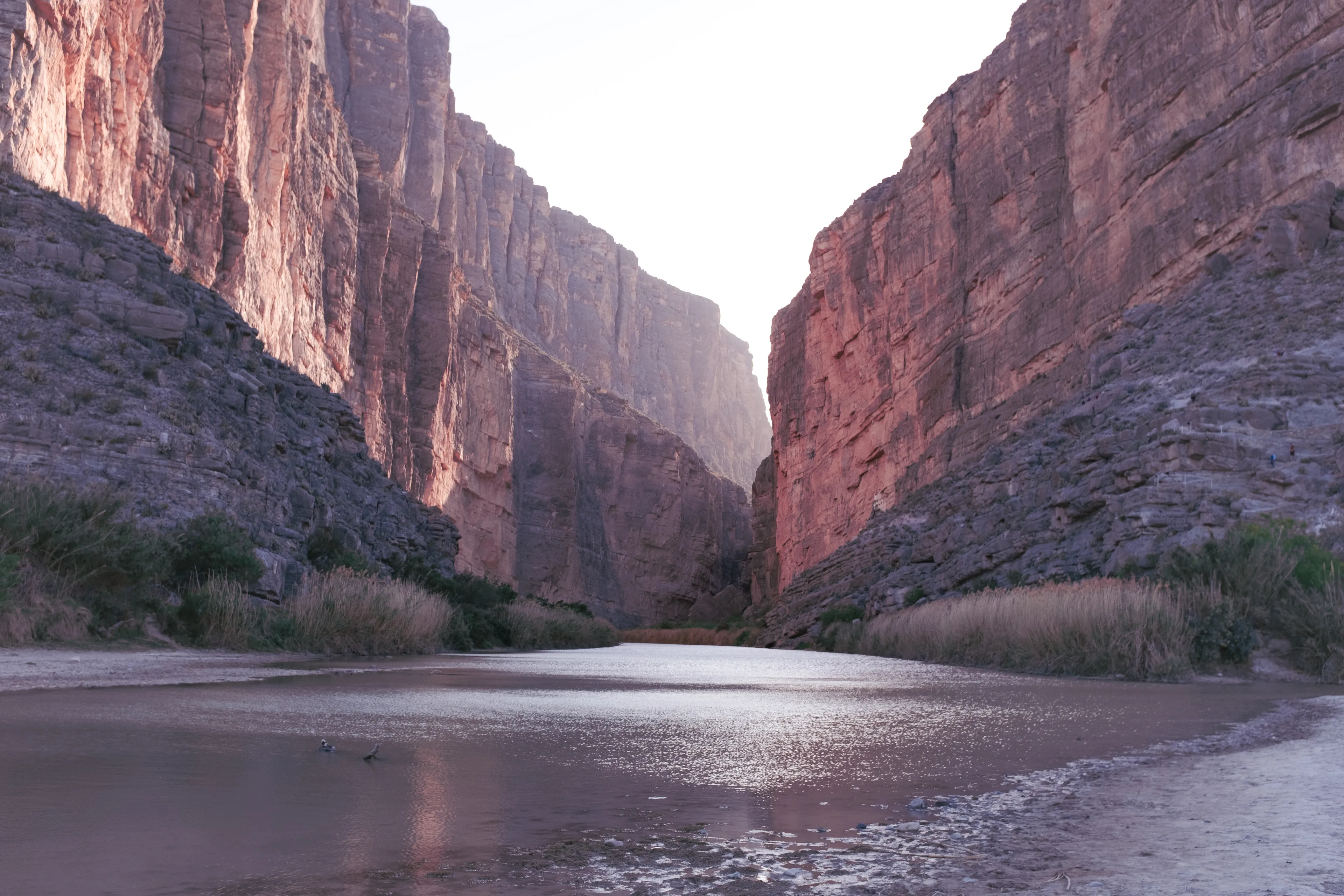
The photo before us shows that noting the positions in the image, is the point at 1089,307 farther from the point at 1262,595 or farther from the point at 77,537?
the point at 77,537

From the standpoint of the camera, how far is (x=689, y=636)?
6481cm

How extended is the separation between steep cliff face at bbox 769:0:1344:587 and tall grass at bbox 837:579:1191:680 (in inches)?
659

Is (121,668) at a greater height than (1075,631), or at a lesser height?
lesser

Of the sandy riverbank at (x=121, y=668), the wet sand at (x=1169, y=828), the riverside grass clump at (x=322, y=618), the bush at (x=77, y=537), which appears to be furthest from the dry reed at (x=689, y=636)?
the wet sand at (x=1169, y=828)

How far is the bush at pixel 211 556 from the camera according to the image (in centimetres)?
1506

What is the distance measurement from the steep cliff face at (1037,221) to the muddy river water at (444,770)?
88.1 ft

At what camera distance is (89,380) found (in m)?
19.3

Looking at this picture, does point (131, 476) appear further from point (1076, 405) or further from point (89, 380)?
point (1076, 405)

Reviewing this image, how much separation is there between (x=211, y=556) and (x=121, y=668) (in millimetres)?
5982

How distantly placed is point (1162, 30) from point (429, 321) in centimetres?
3776

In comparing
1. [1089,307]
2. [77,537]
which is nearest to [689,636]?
[1089,307]

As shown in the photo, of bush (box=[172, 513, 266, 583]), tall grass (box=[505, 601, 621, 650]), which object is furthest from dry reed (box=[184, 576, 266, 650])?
tall grass (box=[505, 601, 621, 650])

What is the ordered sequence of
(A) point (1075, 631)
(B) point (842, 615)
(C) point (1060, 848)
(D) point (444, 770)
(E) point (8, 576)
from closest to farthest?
(C) point (1060, 848) → (D) point (444, 770) → (E) point (8, 576) → (A) point (1075, 631) → (B) point (842, 615)

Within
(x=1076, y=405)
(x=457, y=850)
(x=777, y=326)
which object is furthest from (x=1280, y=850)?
(x=777, y=326)
